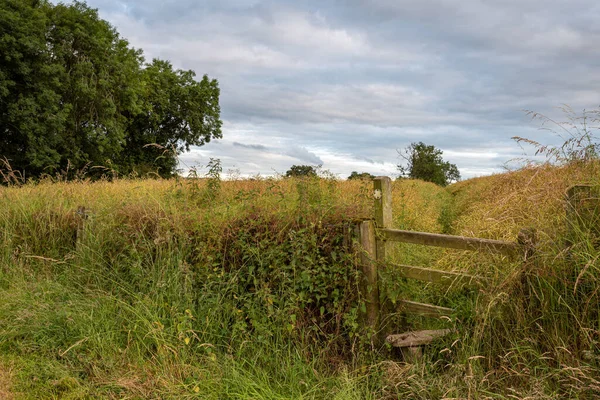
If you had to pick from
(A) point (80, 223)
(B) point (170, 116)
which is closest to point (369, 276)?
(A) point (80, 223)

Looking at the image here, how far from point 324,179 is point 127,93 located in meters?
27.5

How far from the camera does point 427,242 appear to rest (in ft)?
16.2

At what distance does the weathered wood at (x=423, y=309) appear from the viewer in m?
4.78

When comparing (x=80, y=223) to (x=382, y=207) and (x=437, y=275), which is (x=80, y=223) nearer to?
(x=382, y=207)

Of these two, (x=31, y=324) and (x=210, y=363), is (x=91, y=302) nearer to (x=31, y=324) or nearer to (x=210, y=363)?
(x=31, y=324)

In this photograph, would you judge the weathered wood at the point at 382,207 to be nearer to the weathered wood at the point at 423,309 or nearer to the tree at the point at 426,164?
the weathered wood at the point at 423,309

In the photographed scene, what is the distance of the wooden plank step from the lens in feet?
15.4

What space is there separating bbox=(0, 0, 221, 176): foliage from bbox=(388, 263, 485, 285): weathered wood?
1749 cm

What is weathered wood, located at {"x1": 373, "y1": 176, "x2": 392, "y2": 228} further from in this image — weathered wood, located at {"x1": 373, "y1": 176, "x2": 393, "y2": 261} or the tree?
the tree

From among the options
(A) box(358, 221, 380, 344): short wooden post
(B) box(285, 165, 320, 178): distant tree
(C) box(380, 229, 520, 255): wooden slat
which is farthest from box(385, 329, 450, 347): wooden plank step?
(B) box(285, 165, 320, 178): distant tree

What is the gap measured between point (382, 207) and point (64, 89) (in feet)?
90.2

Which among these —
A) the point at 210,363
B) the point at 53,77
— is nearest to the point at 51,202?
the point at 210,363

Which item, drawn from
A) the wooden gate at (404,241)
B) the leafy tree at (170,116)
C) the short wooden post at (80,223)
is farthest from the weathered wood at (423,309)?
the leafy tree at (170,116)

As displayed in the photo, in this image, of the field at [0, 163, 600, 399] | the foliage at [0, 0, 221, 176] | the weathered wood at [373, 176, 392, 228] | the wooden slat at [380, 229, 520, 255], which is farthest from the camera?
the foliage at [0, 0, 221, 176]
